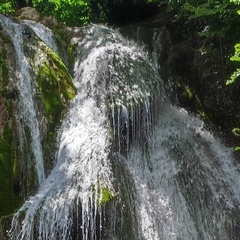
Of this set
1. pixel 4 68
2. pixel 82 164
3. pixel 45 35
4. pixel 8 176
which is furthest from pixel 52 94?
pixel 45 35

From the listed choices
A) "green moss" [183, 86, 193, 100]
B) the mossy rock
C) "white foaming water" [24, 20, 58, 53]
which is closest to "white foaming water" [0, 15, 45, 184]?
the mossy rock

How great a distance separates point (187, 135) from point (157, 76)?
Result: 1688 millimetres

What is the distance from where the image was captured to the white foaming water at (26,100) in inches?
243

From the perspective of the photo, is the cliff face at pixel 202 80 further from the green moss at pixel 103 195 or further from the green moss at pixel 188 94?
the green moss at pixel 103 195

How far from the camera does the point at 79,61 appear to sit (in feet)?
29.2

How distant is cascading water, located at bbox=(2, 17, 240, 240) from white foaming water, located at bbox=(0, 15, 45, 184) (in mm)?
330

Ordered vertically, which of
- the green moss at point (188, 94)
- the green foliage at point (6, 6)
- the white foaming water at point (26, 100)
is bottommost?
the white foaming water at point (26, 100)

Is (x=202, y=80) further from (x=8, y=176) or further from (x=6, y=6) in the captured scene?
(x=6, y=6)

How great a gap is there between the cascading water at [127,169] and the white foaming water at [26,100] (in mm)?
330

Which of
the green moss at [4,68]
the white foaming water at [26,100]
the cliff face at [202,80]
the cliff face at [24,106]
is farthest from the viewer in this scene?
the cliff face at [202,80]

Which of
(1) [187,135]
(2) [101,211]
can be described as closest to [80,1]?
(1) [187,135]

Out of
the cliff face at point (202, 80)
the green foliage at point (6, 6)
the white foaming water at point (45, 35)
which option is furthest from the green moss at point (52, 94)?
the green foliage at point (6, 6)

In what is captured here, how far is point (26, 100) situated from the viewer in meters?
6.56

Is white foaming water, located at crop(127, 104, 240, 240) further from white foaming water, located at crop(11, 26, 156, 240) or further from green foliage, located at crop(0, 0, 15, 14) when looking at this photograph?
green foliage, located at crop(0, 0, 15, 14)
